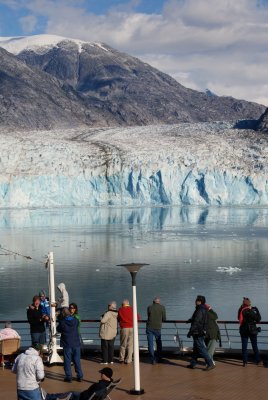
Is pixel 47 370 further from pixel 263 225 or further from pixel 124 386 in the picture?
pixel 263 225

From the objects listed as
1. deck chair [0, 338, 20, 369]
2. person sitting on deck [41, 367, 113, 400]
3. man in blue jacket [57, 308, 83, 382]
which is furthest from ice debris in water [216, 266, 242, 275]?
person sitting on deck [41, 367, 113, 400]

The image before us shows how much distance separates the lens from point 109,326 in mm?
10812

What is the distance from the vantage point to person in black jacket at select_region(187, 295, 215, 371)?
33.6 feet

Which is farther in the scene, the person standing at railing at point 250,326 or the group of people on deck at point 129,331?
the person standing at railing at point 250,326

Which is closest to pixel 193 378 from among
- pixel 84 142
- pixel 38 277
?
pixel 38 277

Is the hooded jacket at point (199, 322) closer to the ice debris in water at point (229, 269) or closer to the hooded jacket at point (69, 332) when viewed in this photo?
the hooded jacket at point (69, 332)

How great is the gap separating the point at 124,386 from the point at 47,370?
5.22ft

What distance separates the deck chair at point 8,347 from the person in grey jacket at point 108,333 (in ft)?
A: 4.25

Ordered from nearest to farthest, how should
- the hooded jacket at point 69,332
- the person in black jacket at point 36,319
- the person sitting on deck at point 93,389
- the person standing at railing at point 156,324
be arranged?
the person sitting on deck at point 93,389 → the hooded jacket at point 69,332 → the person standing at railing at point 156,324 → the person in black jacket at point 36,319

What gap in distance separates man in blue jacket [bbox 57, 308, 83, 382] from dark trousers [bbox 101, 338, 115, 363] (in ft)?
2.62

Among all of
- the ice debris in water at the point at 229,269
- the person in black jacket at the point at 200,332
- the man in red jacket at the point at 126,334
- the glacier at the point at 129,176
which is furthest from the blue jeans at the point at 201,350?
the glacier at the point at 129,176

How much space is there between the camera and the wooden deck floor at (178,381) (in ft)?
29.6

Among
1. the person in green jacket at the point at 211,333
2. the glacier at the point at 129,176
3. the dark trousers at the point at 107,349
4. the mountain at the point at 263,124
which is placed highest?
the mountain at the point at 263,124

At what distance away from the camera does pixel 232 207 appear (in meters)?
66.1
